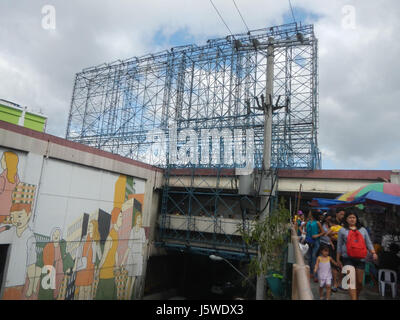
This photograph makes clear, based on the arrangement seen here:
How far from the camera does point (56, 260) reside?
11492 mm

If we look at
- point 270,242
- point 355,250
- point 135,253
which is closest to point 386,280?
point 355,250

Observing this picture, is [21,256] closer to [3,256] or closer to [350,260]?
[3,256]

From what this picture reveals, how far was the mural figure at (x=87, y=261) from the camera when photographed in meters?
12.4

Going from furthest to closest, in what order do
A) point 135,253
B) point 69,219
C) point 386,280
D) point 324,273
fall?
point 135,253 → point 69,219 → point 386,280 → point 324,273

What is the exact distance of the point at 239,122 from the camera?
62.7 ft

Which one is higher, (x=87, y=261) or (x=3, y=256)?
(x=3, y=256)

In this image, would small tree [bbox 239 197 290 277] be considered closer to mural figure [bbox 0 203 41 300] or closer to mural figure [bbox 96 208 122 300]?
mural figure [bbox 0 203 41 300]

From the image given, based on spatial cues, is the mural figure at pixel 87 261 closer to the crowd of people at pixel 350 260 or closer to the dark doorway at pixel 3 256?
the dark doorway at pixel 3 256

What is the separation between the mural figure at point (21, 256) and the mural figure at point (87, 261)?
185 cm

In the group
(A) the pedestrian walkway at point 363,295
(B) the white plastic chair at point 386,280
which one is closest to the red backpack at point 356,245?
(A) the pedestrian walkway at point 363,295

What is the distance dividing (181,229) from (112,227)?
4542 millimetres

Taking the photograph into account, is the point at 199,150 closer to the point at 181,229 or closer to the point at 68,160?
the point at 181,229

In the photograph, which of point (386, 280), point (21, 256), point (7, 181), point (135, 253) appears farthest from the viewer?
point (135, 253)

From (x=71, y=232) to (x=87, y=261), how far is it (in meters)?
1.61
